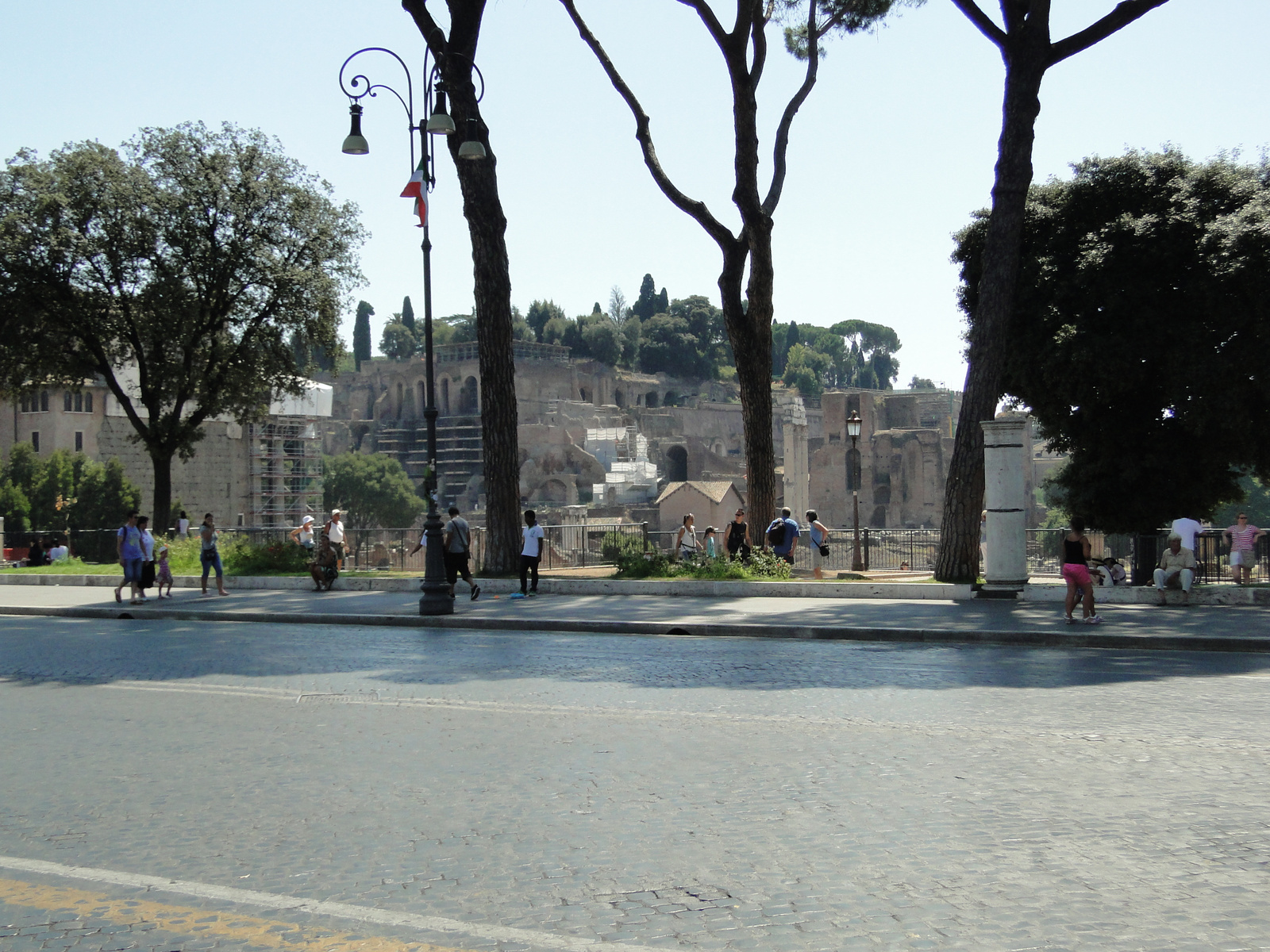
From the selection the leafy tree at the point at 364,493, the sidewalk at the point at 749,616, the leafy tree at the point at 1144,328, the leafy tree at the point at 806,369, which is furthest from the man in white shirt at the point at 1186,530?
the leafy tree at the point at 806,369

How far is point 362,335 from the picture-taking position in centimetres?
12075

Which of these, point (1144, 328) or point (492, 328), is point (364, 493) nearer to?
point (492, 328)

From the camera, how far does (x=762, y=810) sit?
16.0ft

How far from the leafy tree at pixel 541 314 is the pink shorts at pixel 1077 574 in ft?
392

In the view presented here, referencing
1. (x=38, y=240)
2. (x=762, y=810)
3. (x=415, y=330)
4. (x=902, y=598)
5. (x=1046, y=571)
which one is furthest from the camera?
(x=415, y=330)

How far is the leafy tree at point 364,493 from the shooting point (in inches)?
3285

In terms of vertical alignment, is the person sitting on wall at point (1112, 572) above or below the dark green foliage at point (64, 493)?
below

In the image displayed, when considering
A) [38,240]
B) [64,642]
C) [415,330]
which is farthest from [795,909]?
[415,330]

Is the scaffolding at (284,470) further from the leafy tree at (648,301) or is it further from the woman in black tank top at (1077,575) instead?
the leafy tree at (648,301)

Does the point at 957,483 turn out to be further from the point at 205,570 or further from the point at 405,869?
the point at 405,869

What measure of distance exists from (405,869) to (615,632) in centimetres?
834

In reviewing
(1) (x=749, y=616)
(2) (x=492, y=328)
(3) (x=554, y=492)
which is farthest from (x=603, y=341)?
(1) (x=749, y=616)

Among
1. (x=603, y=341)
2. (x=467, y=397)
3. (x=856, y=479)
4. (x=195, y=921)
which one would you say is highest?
(x=603, y=341)

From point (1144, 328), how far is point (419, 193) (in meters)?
11.2
